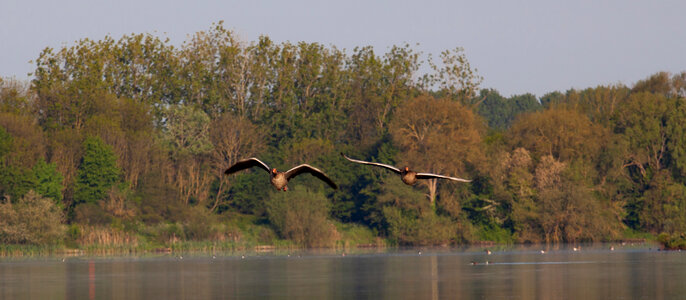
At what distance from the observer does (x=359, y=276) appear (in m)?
59.7

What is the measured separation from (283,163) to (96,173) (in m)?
20.4

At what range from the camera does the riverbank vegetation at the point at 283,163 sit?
318 ft

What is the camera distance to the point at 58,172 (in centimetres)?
9619

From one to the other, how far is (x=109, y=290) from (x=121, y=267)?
21194 millimetres

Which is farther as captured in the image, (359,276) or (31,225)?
(31,225)

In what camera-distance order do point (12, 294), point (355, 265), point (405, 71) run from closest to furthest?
point (12, 294) → point (355, 265) → point (405, 71)

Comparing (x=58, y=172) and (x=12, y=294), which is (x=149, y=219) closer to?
(x=58, y=172)

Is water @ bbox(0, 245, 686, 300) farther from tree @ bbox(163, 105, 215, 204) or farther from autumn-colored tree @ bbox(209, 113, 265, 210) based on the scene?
autumn-colored tree @ bbox(209, 113, 265, 210)

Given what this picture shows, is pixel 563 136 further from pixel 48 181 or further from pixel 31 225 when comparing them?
pixel 31 225

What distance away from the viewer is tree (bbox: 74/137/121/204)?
97.2 m

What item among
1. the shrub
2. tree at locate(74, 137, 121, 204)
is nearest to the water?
the shrub

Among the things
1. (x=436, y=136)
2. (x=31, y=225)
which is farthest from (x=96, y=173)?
(x=436, y=136)

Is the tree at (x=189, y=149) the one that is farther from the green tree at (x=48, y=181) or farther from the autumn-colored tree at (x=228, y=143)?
the green tree at (x=48, y=181)

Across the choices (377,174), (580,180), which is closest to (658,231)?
(580,180)
